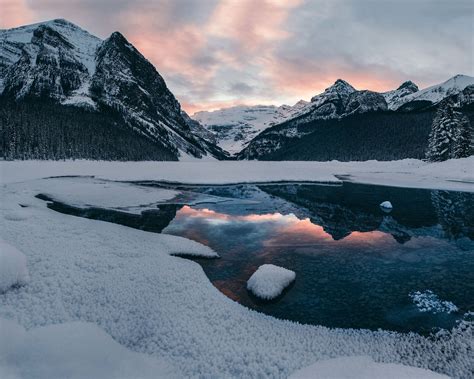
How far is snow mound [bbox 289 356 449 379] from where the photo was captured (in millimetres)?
7387

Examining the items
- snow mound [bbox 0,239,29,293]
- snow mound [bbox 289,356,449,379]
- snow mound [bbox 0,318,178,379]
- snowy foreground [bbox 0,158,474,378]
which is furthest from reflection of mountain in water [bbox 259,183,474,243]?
snow mound [bbox 0,239,29,293]

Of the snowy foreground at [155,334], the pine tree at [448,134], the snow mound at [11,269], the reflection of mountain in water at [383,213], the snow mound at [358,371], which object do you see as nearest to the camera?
the snow mound at [358,371]

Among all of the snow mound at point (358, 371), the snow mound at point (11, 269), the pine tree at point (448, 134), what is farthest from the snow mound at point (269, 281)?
the pine tree at point (448, 134)

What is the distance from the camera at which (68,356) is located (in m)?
7.83

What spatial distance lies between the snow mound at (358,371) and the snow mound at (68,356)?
11.1 feet

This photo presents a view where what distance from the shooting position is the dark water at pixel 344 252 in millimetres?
10953

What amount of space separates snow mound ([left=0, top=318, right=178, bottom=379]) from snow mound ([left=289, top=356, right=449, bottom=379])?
3377 mm

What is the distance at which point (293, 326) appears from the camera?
9.79 m

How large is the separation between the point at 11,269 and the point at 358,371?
36.1ft

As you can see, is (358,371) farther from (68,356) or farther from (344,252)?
(344,252)

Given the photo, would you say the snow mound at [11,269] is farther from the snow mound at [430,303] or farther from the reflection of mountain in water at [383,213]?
the reflection of mountain in water at [383,213]

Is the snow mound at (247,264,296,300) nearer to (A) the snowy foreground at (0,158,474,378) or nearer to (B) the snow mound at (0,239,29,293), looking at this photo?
(A) the snowy foreground at (0,158,474,378)

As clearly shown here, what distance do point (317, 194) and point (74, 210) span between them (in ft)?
87.3

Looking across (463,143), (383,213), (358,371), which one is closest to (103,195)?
(383,213)
